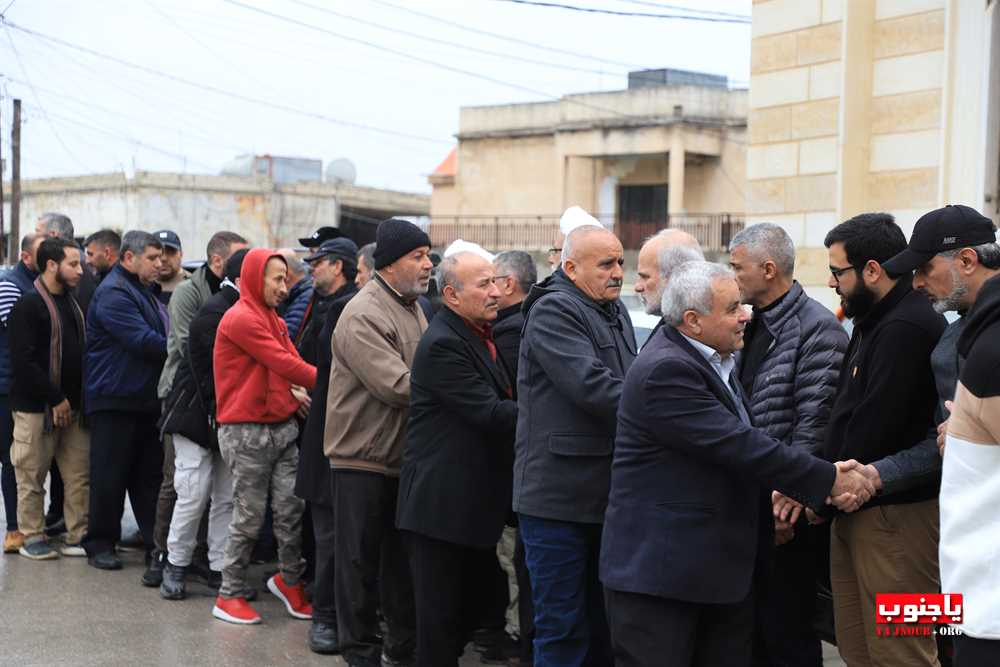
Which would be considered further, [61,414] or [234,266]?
[61,414]

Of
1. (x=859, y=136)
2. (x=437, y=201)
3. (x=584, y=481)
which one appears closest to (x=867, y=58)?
(x=859, y=136)

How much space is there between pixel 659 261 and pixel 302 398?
2.75 m

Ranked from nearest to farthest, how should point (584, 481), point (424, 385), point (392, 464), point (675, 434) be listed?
point (675, 434) → point (584, 481) → point (424, 385) → point (392, 464)

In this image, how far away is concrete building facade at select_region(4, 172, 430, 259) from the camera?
37938 mm

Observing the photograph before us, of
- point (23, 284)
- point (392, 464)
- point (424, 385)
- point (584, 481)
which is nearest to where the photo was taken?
point (584, 481)

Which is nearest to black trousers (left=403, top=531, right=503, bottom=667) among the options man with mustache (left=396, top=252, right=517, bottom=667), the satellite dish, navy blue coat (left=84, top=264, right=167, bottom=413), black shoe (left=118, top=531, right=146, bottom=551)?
man with mustache (left=396, top=252, right=517, bottom=667)

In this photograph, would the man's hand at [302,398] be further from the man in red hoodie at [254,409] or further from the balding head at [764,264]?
the balding head at [764,264]

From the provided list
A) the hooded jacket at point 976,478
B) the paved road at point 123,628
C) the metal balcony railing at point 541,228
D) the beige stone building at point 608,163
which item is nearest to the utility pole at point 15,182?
the metal balcony railing at point 541,228

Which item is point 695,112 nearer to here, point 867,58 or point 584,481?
point 867,58

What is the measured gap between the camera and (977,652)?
327 cm

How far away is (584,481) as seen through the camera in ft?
16.3

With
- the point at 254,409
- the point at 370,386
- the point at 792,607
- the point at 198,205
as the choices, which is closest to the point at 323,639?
the point at 254,409

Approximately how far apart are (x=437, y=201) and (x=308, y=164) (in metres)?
5.46

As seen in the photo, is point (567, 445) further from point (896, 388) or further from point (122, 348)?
point (122, 348)
